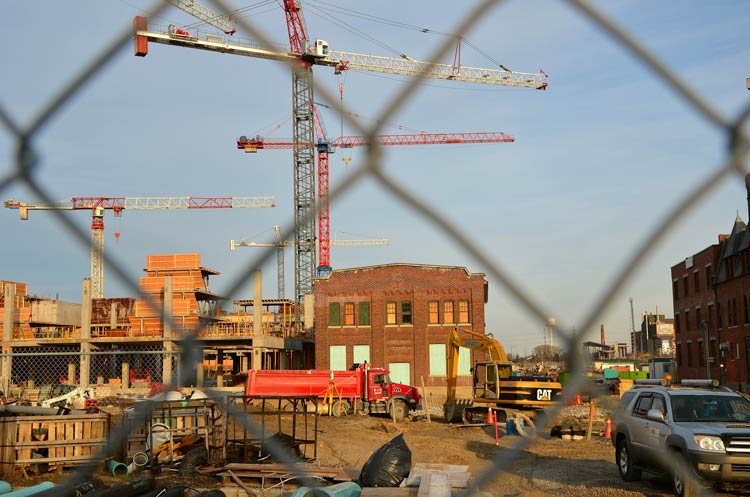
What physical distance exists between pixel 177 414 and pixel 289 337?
90.5 ft

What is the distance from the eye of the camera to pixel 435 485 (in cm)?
1076

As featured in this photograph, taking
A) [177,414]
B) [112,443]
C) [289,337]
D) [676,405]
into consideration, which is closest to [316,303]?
[289,337]

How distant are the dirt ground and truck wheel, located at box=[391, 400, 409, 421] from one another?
335 millimetres

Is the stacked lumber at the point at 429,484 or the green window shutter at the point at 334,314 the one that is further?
the green window shutter at the point at 334,314

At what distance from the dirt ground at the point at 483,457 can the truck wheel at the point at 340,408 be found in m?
0.50

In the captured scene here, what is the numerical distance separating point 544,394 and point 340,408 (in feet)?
28.5

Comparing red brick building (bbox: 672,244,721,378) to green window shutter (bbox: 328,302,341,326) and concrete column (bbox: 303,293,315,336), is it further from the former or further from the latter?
concrete column (bbox: 303,293,315,336)

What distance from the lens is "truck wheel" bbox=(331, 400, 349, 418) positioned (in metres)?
28.8

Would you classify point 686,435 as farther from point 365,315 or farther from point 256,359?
point 365,315

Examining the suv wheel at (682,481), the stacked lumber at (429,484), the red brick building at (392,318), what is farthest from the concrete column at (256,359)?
the suv wheel at (682,481)

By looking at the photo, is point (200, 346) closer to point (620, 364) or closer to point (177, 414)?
point (177, 414)

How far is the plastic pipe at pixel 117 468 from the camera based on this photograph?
13.9 meters

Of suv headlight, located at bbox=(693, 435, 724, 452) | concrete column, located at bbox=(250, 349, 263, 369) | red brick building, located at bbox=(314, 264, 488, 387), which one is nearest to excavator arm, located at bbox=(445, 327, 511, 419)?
concrete column, located at bbox=(250, 349, 263, 369)

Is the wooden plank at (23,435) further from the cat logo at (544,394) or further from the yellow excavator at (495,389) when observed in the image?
the cat logo at (544,394)
